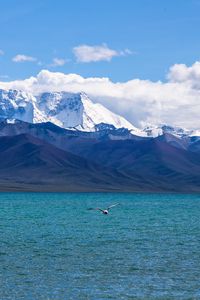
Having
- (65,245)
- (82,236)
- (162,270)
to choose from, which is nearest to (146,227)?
(82,236)

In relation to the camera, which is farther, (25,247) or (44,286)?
(25,247)

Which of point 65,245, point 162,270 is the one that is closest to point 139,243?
point 65,245

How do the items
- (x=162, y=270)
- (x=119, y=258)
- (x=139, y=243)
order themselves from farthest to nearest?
(x=139, y=243), (x=119, y=258), (x=162, y=270)

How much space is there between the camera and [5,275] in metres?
44.8

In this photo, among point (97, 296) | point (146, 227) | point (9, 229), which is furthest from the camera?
point (146, 227)

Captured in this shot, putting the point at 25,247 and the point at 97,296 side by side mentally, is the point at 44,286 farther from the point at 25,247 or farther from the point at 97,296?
the point at 25,247

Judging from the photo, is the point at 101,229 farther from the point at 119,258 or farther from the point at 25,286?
the point at 25,286

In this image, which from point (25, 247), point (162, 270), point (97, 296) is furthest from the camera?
point (25, 247)

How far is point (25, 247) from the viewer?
58656 mm

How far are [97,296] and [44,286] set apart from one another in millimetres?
3999

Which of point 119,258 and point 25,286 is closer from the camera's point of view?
point 25,286

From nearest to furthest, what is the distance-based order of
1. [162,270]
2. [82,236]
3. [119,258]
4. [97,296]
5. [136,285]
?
[97,296] → [136,285] → [162,270] → [119,258] → [82,236]

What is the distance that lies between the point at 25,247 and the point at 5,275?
13.9 m

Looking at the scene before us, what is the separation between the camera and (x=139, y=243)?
63.2 meters
